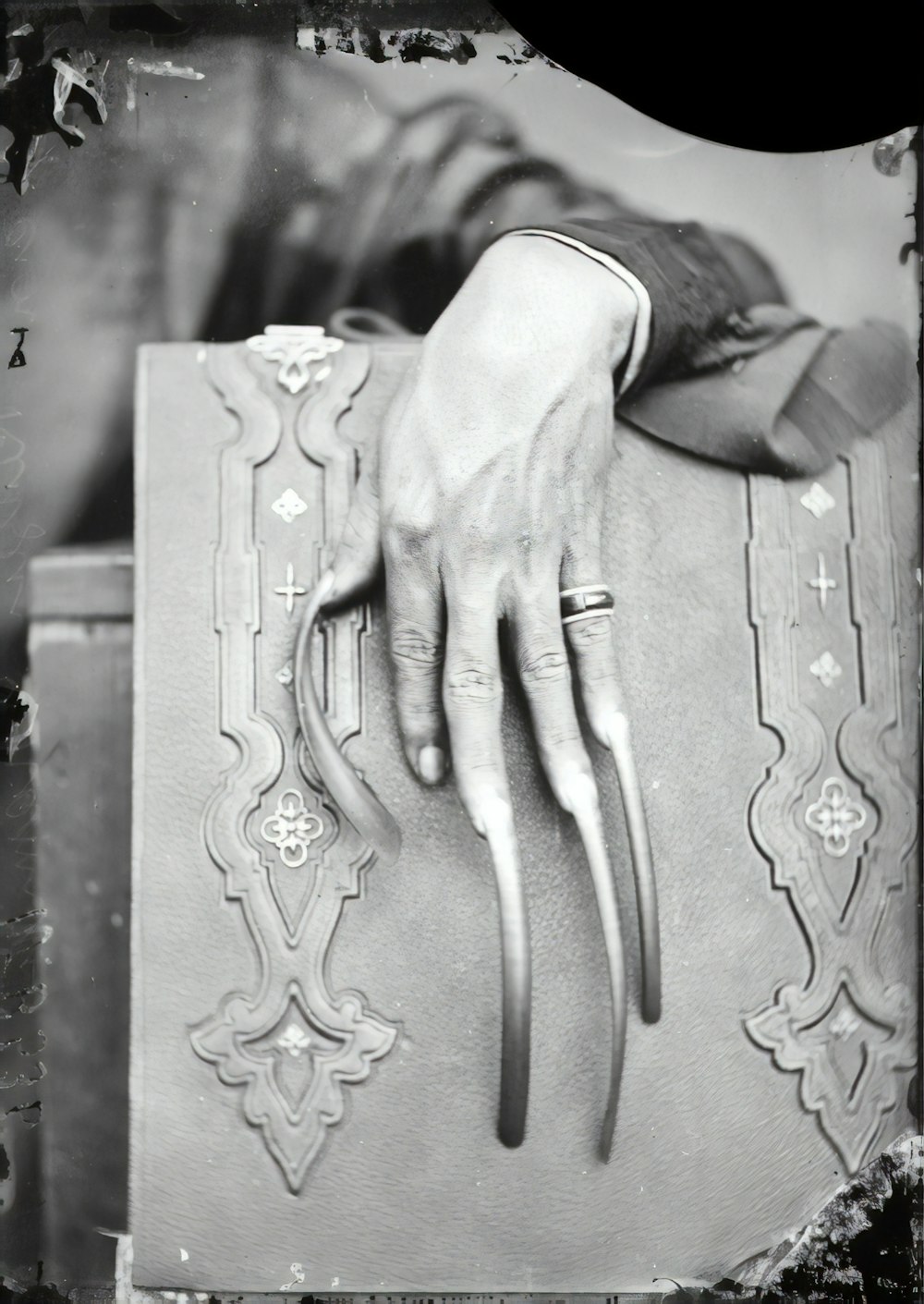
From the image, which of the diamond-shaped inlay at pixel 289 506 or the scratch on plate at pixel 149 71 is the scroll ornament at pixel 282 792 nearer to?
the diamond-shaped inlay at pixel 289 506

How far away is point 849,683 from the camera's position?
154cm

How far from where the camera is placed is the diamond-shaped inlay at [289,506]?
1.50m

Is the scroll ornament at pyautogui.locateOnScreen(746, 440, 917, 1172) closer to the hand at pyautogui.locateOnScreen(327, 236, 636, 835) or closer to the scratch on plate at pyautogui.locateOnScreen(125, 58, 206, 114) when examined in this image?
the hand at pyautogui.locateOnScreen(327, 236, 636, 835)

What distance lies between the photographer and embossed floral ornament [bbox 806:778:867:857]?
1517 millimetres

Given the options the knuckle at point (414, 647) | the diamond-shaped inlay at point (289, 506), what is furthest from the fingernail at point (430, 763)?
the diamond-shaped inlay at point (289, 506)

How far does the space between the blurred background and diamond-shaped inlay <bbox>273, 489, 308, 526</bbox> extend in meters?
0.22

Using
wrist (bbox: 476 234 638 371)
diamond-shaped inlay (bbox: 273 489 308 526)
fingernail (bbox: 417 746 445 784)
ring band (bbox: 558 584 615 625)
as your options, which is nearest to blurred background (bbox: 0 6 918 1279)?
wrist (bbox: 476 234 638 371)

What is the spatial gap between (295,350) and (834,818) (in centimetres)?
95

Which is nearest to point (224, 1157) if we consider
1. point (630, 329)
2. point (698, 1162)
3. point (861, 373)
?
point (698, 1162)

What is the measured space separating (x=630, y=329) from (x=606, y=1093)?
3.21 feet

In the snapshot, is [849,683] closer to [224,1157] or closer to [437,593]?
[437,593]

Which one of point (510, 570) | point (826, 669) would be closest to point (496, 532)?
point (510, 570)

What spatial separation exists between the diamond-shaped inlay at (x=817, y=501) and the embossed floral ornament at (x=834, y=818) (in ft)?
1.19

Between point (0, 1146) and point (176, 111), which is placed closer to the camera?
point (0, 1146)
